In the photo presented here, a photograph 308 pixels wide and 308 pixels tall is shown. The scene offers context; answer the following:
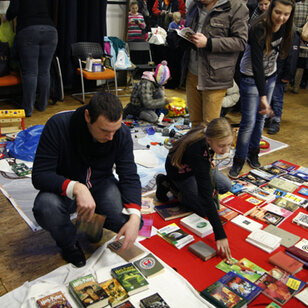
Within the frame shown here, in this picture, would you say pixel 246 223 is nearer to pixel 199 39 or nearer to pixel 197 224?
pixel 197 224

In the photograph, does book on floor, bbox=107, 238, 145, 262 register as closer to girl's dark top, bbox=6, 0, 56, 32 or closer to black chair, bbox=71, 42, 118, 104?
girl's dark top, bbox=6, 0, 56, 32

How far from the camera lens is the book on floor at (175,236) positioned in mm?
1971

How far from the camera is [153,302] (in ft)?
4.93

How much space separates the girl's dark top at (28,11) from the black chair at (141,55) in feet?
6.39

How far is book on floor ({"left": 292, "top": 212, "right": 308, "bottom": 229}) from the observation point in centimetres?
222

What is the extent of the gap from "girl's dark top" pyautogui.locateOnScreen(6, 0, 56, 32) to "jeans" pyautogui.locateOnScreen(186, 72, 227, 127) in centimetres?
196

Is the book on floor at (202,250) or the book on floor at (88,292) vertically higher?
the book on floor at (88,292)

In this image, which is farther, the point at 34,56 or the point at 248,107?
the point at 34,56

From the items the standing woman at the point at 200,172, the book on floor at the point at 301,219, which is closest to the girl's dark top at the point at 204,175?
the standing woman at the point at 200,172

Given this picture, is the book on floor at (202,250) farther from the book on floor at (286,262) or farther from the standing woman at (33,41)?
the standing woman at (33,41)

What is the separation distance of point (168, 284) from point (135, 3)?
470 centimetres

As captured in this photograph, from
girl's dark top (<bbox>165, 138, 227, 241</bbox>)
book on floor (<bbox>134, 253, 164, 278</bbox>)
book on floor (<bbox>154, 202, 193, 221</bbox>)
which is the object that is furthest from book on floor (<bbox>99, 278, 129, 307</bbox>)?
book on floor (<bbox>154, 202, 193, 221</bbox>)

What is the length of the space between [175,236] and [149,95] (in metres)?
2.18

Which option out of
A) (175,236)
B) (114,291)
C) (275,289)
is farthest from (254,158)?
(114,291)
